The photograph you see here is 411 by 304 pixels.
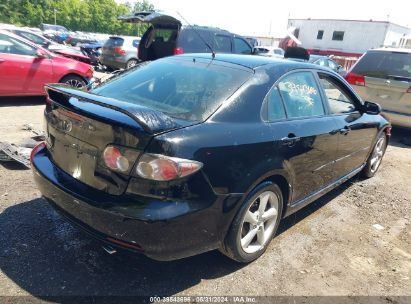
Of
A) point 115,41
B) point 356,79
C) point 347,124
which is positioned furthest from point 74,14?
point 347,124

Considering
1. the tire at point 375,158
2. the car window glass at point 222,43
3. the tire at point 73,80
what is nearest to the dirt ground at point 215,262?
the tire at point 375,158

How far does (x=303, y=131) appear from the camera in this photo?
314cm

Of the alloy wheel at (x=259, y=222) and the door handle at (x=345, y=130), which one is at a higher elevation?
the door handle at (x=345, y=130)

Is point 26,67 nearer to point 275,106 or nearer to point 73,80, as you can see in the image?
point 73,80

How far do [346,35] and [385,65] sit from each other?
104ft

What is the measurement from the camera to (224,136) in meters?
2.46

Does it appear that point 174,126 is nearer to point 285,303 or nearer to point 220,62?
point 220,62

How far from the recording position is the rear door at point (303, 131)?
2.94 m

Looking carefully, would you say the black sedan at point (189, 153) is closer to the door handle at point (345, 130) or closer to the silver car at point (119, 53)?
the door handle at point (345, 130)

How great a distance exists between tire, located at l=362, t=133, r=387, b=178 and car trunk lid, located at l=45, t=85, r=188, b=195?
3.63m

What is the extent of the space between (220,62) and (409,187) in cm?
354

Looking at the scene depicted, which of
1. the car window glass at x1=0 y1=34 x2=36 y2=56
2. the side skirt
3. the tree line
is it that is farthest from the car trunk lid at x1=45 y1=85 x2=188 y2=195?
the tree line

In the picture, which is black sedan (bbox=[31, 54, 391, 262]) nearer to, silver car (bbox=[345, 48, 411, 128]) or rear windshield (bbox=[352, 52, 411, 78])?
silver car (bbox=[345, 48, 411, 128])

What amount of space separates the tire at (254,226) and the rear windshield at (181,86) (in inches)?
29.3
